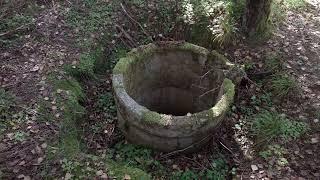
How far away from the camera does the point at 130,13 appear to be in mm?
7430

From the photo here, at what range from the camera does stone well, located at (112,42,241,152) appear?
500 centimetres

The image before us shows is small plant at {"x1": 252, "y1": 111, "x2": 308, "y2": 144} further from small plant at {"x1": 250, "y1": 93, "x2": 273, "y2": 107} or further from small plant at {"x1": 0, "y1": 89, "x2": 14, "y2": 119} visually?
small plant at {"x1": 0, "y1": 89, "x2": 14, "y2": 119}

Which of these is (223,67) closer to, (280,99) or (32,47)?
(280,99)

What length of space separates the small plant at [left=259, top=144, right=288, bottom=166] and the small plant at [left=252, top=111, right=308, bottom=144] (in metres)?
0.18

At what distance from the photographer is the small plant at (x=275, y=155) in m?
5.22

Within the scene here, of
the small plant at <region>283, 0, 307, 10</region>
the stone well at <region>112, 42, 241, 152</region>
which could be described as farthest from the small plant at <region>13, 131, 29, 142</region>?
the small plant at <region>283, 0, 307, 10</region>

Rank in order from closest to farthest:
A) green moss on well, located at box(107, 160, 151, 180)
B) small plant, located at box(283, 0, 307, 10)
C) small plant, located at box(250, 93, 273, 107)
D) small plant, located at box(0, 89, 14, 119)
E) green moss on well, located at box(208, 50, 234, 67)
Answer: green moss on well, located at box(107, 160, 151, 180) < small plant, located at box(0, 89, 14, 119) < green moss on well, located at box(208, 50, 234, 67) < small plant, located at box(250, 93, 273, 107) < small plant, located at box(283, 0, 307, 10)

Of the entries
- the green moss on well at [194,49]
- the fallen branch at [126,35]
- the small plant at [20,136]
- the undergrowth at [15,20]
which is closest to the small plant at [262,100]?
the green moss on well at [194,49]

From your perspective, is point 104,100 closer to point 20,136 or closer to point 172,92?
point 172,92

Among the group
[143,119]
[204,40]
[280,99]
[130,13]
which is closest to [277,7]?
[204,40]

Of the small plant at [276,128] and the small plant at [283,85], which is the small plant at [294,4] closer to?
the small plant at [283,85]

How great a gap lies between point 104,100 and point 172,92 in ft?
4.36

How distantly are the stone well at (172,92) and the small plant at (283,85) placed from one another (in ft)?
2.66

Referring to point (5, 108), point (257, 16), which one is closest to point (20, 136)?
point (5, 108)
